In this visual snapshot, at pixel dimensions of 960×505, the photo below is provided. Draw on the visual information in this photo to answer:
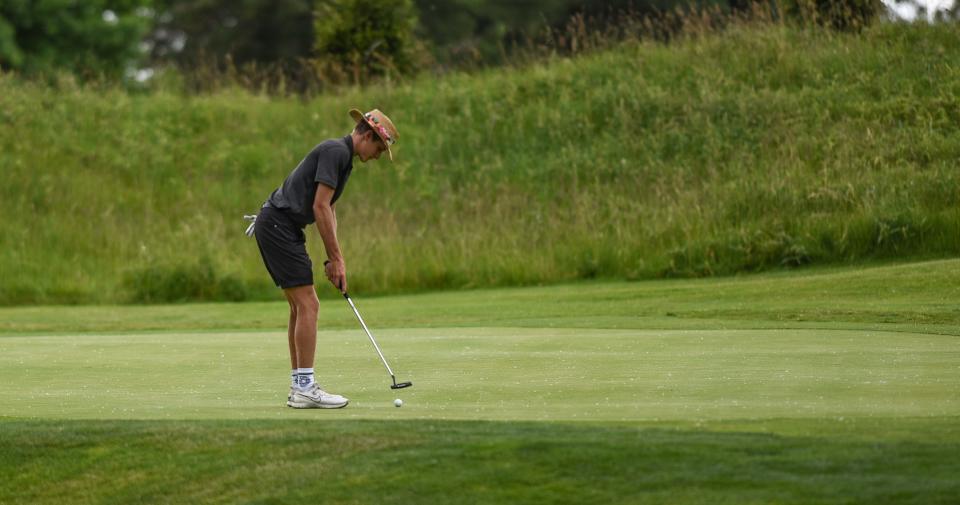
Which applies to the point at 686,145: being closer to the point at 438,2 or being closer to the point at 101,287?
the point at 101,287

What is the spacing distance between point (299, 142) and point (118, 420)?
888 inches

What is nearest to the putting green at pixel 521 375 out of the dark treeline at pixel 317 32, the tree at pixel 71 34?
the dark treeline at pixel 317 32

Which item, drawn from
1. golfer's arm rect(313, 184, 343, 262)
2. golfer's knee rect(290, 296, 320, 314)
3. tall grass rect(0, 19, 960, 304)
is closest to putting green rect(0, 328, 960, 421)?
golfer's knee rect(290, 296, 320, 314)

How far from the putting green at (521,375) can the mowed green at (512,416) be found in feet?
0.11

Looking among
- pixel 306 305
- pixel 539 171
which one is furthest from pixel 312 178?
pixel 539 171

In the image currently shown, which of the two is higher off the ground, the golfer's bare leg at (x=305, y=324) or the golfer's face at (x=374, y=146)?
the golfer's face at (x=374, y=146)

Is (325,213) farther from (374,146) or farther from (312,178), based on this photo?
(374,146)

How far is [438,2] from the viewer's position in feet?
149

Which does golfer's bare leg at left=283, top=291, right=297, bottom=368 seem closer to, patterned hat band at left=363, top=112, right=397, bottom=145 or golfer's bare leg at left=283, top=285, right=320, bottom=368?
golfer's bare leg at left=283, top=285, right=320, bottom=368

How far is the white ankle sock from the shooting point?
28.2 feet

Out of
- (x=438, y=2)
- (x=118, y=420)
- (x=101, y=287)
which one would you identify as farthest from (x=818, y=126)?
(x=438, y=2)

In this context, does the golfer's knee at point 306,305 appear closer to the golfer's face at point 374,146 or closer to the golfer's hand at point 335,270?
the golfer's hand at point 335,270

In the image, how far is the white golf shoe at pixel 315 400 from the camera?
8406mm

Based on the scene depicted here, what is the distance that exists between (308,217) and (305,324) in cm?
67
